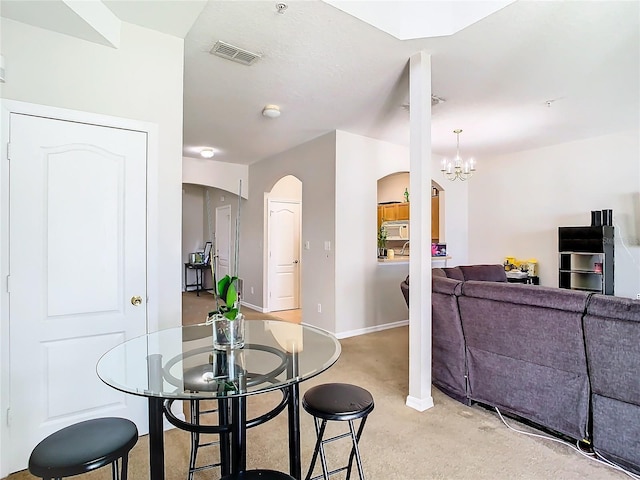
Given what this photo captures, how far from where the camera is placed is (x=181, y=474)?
199cm

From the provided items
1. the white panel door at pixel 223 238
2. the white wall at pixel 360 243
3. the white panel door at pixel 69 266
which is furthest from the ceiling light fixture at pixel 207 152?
the white panel door at pixel 69 266

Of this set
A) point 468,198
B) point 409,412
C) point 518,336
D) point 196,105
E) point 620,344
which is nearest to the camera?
point 620,344

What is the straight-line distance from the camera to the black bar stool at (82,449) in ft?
3.89

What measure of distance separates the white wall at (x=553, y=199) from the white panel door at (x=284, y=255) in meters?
3.30

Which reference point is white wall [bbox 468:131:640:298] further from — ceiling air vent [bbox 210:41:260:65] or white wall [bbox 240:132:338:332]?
ceiling air vent [bbox 210:41:260:65]

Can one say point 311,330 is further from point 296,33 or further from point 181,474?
point 296,33

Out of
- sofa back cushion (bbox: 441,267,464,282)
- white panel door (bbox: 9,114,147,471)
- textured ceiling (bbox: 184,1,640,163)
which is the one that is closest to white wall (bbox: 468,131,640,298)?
textured ceiling (bbox: 184,1,640,163)

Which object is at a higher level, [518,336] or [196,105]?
[196,105]

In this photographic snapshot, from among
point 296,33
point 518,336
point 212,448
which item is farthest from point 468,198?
point 212,448

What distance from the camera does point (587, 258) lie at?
16.9 feet

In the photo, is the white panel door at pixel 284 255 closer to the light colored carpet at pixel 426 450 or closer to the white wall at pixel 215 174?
the white wall at pixel 215 174

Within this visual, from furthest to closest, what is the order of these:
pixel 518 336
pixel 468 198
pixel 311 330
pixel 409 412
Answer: pixel 468 198, pixel 409 412, pixel 518 336, pixel 311 330

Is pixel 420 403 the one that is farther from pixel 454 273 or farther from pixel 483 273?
pixel 483 273

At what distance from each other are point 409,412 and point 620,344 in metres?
1.42
